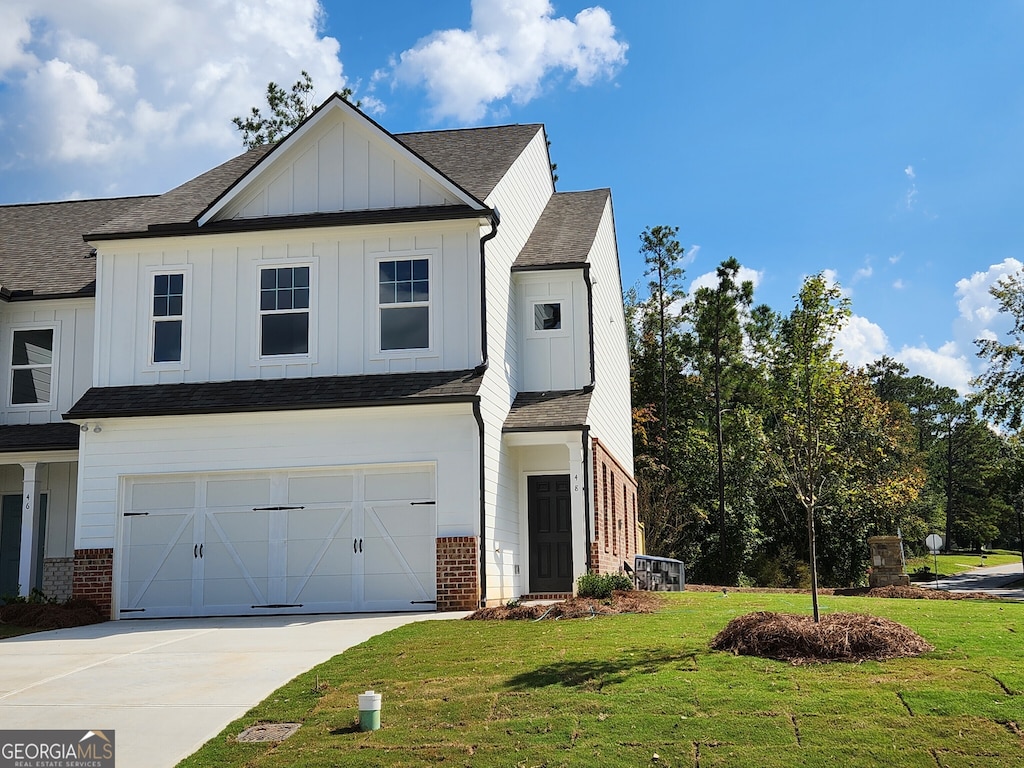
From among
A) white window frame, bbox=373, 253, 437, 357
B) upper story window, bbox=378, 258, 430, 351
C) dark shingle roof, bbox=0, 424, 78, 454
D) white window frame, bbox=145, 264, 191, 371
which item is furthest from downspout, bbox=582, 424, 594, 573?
dark shingle roof, bbox=0, 424, 78, 454

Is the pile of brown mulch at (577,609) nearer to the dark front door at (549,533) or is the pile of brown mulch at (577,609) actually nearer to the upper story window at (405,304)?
the dark front door at (549,533)

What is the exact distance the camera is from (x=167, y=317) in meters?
18.2

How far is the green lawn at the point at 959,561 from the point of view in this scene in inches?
2339

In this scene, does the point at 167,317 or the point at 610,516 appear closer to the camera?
the point at 167,317

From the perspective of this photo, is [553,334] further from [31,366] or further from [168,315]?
[31,366]

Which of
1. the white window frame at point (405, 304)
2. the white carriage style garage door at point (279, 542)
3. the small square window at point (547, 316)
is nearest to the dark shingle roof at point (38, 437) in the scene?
the white carriage style garage door at point (279, 542)

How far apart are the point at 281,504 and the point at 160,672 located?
6.09 meters

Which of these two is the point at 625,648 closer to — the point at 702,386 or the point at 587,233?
the point at 587,233

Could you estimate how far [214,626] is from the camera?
15016 millimetres

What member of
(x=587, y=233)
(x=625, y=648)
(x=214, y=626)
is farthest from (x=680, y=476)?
(x=625, y=648)

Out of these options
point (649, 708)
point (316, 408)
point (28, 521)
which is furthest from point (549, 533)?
point (649, 708)

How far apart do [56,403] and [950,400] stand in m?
77.2

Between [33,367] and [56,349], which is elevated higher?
[56,349]

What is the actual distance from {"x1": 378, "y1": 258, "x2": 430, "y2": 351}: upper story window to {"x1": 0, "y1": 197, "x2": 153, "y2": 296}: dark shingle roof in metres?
6.62
